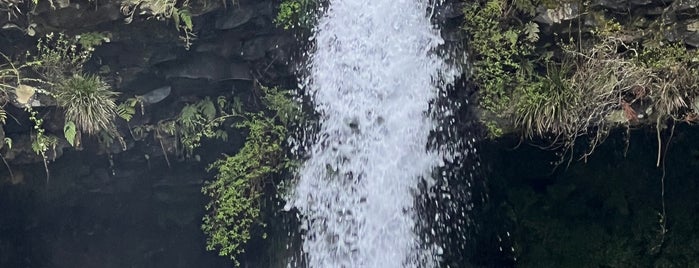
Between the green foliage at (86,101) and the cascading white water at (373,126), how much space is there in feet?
6.39

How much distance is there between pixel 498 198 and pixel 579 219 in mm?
781

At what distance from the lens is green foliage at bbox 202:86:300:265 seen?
25.1 feet

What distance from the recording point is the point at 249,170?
25.5ft

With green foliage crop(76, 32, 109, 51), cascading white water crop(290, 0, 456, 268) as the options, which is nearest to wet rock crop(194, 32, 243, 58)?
cascading white water crop(290, 0, 456, 268)

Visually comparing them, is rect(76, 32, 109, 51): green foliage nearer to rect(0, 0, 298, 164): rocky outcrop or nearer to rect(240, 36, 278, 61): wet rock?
rect(0, 0, 298, 164): rocky outcrop

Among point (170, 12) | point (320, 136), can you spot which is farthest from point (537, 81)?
point (170, 12)

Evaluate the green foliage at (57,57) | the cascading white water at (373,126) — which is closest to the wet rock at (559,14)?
the cascading white water at (373,126)

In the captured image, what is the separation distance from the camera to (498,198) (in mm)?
7348

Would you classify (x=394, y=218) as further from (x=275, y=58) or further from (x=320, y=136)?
(x=275, y=58)

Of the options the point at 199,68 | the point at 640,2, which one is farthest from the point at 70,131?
the point at 640,2

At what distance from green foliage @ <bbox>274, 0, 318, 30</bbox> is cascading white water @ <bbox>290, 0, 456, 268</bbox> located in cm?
13

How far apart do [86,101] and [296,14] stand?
2.14m

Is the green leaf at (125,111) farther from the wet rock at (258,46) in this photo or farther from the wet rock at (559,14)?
the wet rock at (559,14)

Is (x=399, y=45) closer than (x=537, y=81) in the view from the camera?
No
